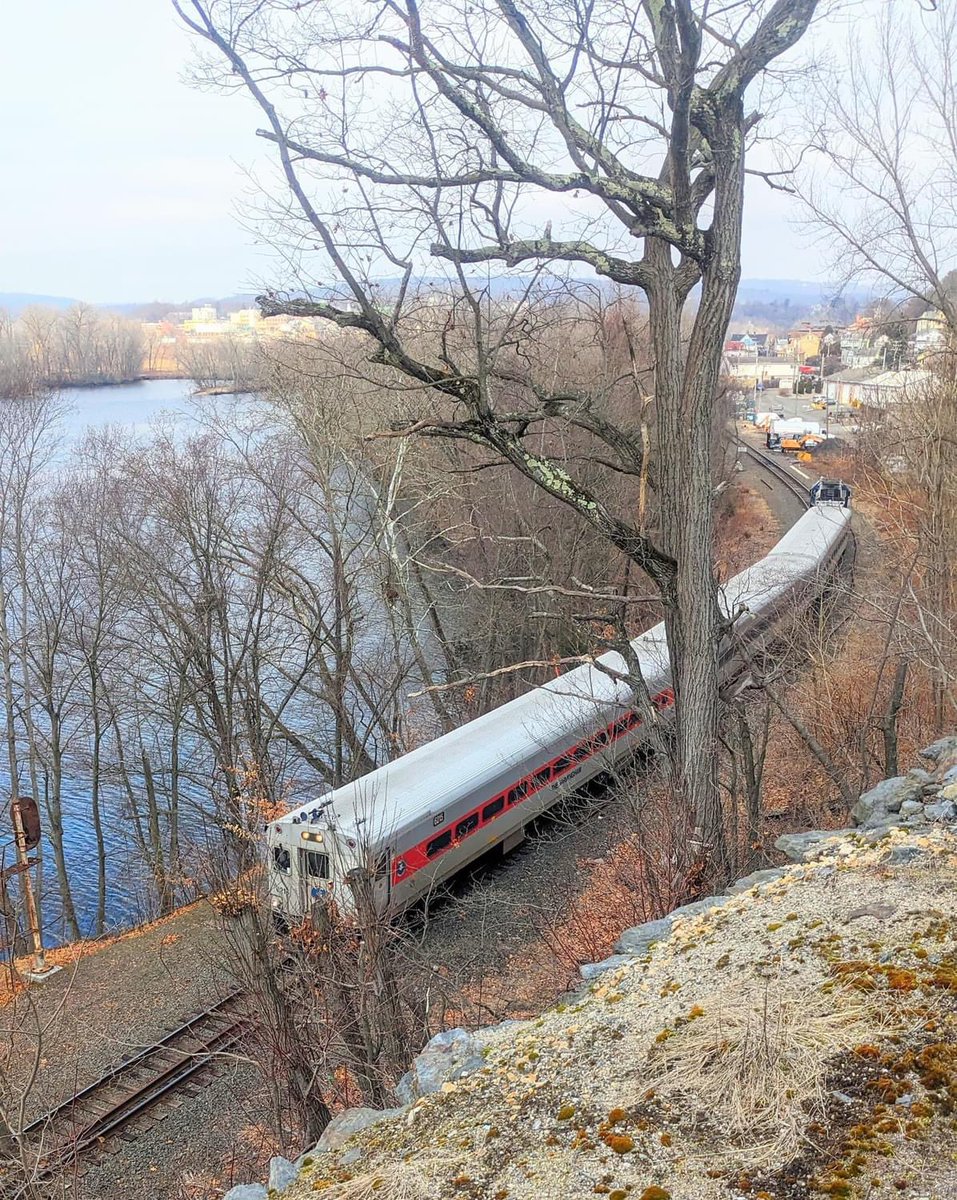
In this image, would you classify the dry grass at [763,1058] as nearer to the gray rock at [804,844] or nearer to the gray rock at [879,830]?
the gray rock at [879,830]

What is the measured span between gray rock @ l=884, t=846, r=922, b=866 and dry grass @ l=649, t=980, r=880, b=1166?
5.20 feet

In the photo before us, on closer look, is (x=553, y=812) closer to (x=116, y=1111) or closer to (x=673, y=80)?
(x=116, y=1111)

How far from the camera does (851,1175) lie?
3199 millimetres

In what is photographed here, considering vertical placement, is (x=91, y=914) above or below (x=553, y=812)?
below

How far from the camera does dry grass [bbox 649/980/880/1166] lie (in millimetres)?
3531

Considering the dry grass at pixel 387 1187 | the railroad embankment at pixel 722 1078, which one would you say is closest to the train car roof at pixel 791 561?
the railroad embankment at pixel 722 1078

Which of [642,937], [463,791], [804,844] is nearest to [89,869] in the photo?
[463,791]

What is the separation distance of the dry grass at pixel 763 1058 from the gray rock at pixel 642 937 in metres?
1.46

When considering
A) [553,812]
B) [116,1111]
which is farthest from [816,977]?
[553,812]

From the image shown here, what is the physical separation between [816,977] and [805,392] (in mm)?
107419

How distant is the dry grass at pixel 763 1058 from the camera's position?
3531mm

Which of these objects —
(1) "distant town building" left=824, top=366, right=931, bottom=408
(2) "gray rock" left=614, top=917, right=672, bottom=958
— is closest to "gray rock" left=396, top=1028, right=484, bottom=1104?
(2) "gray rock" left=614, top=917, right=672, bottom=958

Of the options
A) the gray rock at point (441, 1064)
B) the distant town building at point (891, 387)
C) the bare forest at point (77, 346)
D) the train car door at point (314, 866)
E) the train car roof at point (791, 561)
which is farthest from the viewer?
the bare forest at point (77, 346)

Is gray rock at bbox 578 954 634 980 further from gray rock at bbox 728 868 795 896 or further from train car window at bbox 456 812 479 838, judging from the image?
train car window at bbox 456 812 479 838
